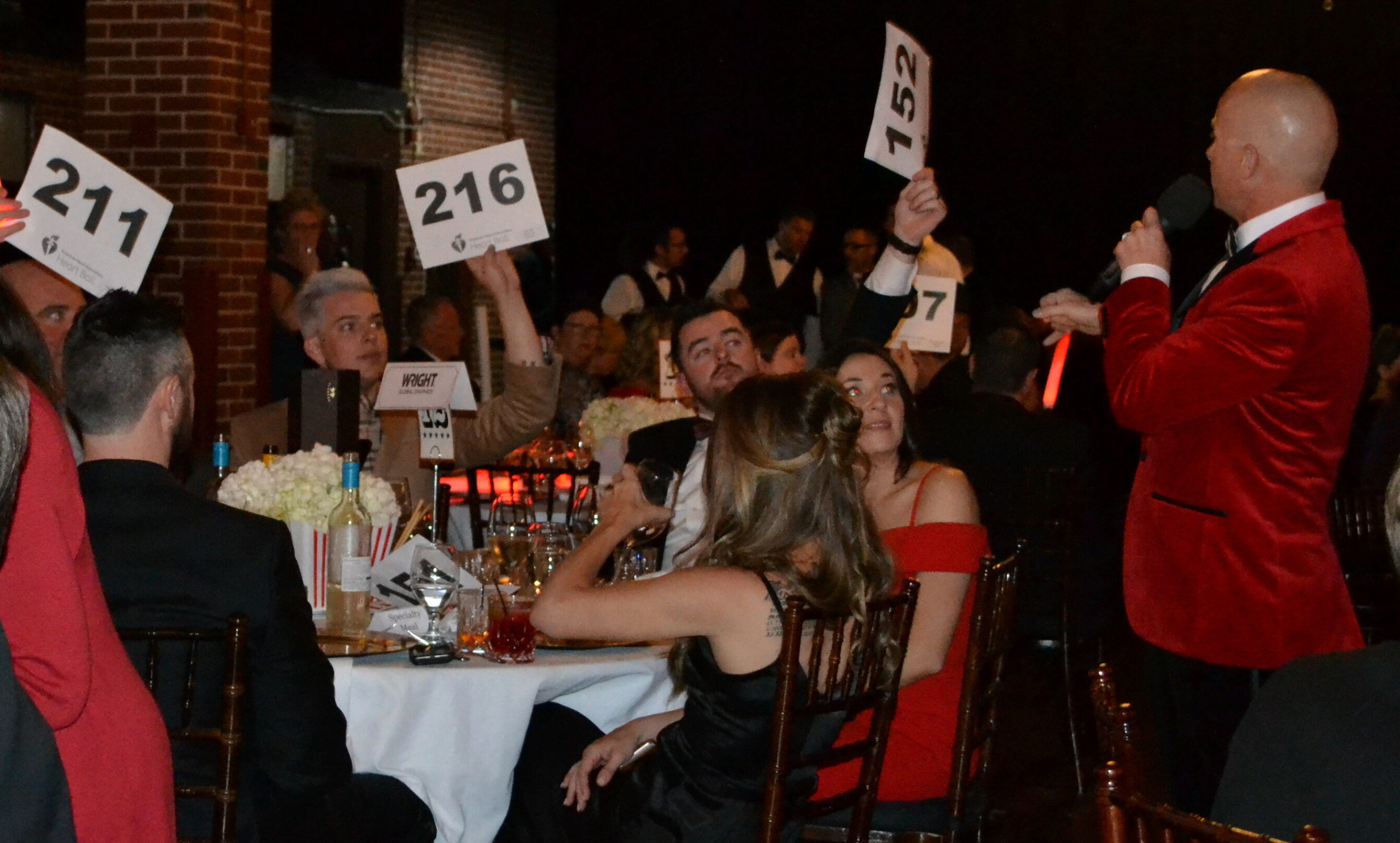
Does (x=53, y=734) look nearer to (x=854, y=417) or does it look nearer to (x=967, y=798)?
(x=854, y=417)

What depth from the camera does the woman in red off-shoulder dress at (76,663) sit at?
1.51 m

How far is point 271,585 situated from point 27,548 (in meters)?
0.80

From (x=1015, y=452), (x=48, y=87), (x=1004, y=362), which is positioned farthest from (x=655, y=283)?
(x=1015, y=452)

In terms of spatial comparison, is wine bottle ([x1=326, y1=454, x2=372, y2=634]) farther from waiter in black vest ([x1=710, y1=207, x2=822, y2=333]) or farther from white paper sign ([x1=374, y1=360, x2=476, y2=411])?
waiter in black vest ([x1=710, y1=207, x2=822, y2=333])

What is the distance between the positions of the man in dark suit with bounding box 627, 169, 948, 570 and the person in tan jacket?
1.21ft

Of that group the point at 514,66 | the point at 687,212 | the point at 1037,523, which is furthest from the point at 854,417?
the point at 514,66

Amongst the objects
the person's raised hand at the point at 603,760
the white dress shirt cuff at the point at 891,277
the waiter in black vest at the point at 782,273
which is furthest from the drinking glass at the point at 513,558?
the waiter in black vest at the point at 782,273

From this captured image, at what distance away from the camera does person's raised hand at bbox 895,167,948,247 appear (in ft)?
11.7

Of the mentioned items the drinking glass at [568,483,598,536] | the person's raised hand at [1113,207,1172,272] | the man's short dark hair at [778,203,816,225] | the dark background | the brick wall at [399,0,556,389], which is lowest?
the drinking glass at [568,483,598,536]

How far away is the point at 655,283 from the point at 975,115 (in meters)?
2.37

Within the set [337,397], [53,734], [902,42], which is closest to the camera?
[53,734]

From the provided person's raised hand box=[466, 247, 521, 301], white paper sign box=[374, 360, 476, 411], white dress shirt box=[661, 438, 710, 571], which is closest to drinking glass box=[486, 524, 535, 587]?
white dress shirt box=[661, 438, 710, 571]

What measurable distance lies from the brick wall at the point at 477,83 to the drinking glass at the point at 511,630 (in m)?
9.81

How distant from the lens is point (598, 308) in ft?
31.7
